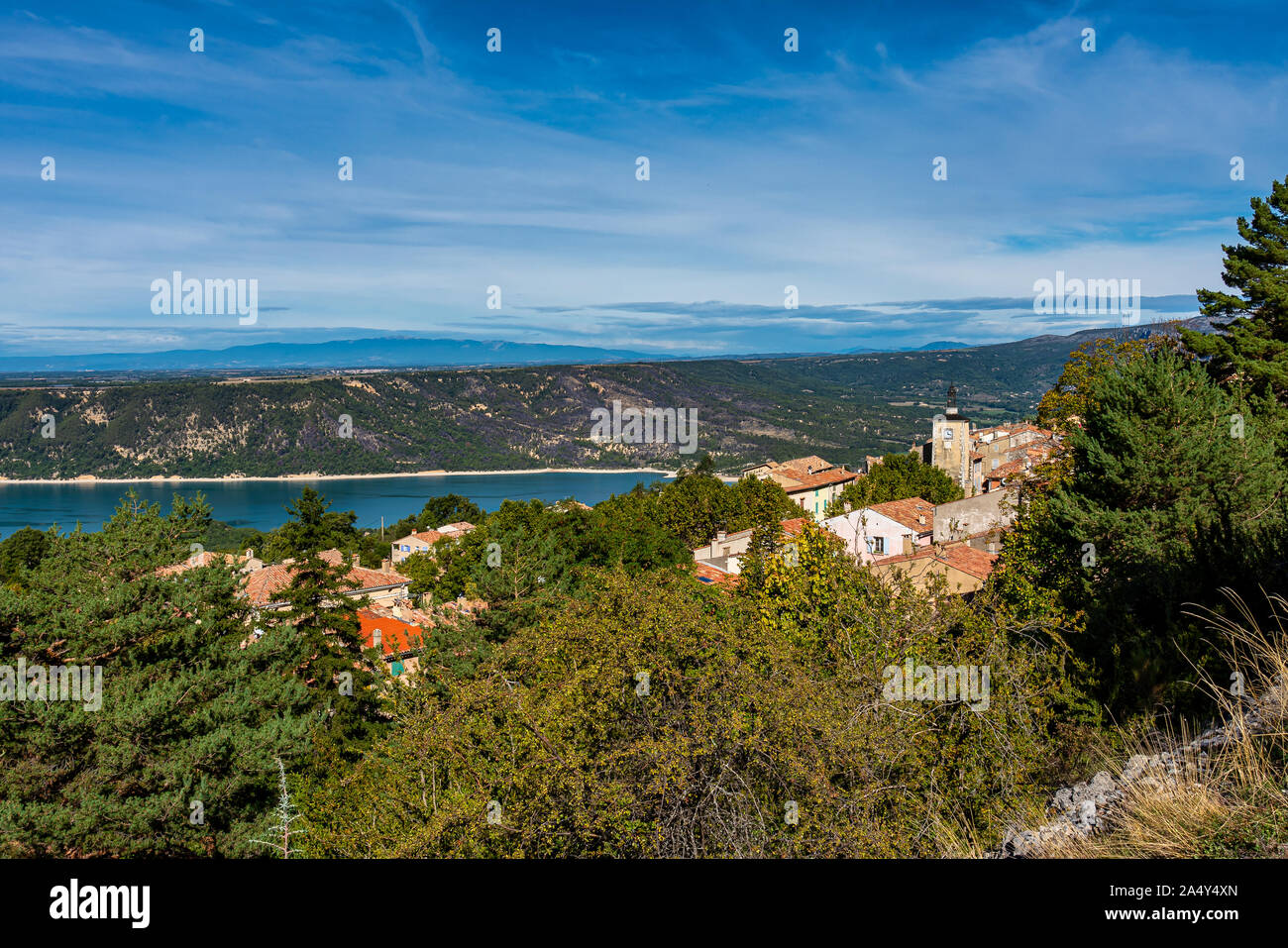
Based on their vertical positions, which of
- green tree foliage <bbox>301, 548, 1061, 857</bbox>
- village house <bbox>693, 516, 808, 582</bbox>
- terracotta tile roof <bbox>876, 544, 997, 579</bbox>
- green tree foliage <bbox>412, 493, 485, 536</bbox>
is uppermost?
green tree foliage <bbox>301, 548, 1061, 857</bbox>

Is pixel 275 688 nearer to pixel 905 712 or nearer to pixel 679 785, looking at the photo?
pixel 679 785

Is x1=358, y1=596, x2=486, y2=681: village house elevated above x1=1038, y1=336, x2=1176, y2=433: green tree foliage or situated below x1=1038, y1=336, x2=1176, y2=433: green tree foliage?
below

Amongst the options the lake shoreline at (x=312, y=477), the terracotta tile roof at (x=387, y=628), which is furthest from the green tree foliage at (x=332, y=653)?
the lake shoreline at (x=312, y=477)

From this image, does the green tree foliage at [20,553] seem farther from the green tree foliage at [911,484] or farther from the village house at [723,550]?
the green tree foliage at [911,484]

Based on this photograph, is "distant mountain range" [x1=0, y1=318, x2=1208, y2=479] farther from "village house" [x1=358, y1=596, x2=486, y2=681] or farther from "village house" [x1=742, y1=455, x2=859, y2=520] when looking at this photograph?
"village house" [x1=358, y1=596, x2=486, y2=681]

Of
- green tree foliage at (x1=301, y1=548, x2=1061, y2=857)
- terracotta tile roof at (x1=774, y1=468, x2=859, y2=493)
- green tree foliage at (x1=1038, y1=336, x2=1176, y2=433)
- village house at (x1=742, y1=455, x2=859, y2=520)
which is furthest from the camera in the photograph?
terracotta tile roof at (x1=774, y1=468, x2=859, y2=493)

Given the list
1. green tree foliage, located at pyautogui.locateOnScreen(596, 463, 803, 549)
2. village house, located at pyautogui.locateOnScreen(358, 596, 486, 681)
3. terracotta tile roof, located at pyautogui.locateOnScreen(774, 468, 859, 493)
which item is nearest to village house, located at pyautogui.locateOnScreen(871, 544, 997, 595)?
village house, located at pyautogui.locateOnScreen(358, 596, 486, 681)
